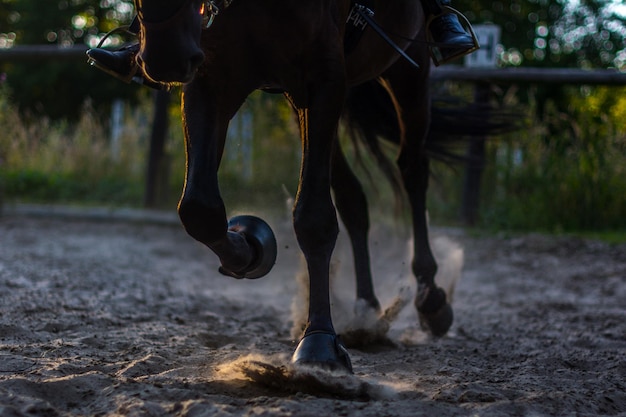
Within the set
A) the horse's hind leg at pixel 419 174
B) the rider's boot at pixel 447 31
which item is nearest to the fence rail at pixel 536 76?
the horse's hind leg at pixel 419 174

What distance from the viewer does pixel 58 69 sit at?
23.4 metres

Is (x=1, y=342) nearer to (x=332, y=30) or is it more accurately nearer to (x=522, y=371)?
(x=332, y=30)

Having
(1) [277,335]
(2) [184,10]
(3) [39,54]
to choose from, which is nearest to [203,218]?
(2) [184,10]

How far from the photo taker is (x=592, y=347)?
3660 mm

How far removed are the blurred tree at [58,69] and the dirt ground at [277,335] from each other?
55.9 feet

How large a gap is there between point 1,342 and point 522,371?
79.0 inches

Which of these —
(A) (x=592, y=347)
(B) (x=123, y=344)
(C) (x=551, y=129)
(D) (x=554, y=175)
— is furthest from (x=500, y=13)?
(B) (x=123, y=344)

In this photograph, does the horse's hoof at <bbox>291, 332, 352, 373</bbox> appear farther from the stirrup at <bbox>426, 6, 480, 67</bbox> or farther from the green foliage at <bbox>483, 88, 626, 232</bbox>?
the green foliage at <bbox>483, 88, 626, 232</bbox>

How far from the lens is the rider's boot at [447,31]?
3619 mm

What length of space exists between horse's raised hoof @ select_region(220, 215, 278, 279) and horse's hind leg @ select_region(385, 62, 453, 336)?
131cm

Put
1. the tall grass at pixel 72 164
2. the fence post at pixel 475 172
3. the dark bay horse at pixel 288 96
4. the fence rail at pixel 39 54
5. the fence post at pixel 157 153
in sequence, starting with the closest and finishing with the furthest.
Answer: the dark bay horse at pixel 288 96 → the fence post at pixel 475 172 → the fence rail at pixel 39 54 → the fence post at pixel 157 153 → the tall grass at pixel 72 164

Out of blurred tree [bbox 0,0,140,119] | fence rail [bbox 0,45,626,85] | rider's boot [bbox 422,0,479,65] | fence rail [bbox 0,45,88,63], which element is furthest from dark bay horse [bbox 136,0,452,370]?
blurred tree [bbox 0,0,140,119]

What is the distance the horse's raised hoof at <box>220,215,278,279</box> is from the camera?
2.97 meters

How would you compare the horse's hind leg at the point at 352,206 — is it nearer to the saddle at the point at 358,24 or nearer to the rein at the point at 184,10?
the saddle at the point at 358,24
